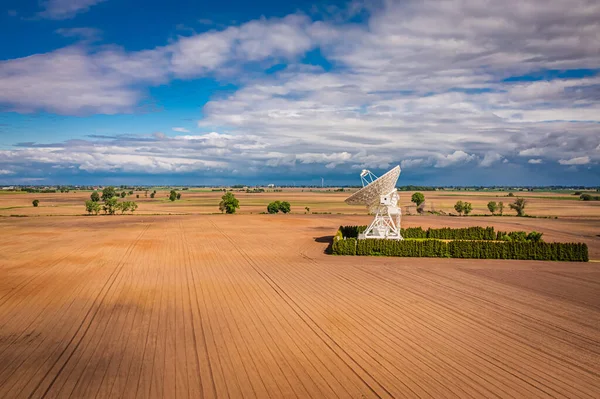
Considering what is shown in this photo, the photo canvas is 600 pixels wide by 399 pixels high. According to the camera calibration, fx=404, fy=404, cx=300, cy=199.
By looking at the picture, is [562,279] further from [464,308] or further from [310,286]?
[310,286]

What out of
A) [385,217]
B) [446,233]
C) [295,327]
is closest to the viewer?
[295,327]

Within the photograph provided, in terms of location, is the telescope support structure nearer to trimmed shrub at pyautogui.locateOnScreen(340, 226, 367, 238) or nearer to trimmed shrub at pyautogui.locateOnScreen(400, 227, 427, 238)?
trimmed shrub at pyautogui.locateOnScreen(400, 227, 427, 238)

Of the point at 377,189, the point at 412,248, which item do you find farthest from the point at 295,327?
the point at 377,189

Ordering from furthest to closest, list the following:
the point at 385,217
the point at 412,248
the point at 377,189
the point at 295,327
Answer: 1. the point at 385,217
2. the point at 377,189
3. the point at 412,248
4. the point at 295,327

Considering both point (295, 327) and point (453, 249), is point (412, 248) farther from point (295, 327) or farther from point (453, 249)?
point (295, 327)

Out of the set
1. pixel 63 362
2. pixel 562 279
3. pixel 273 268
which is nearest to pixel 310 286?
pixel 273 268

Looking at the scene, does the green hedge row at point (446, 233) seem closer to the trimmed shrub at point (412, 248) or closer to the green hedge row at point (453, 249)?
the green hedge row at point (453, 249)

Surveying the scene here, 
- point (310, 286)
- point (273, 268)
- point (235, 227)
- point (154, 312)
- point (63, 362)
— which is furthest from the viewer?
point (235, 227)
